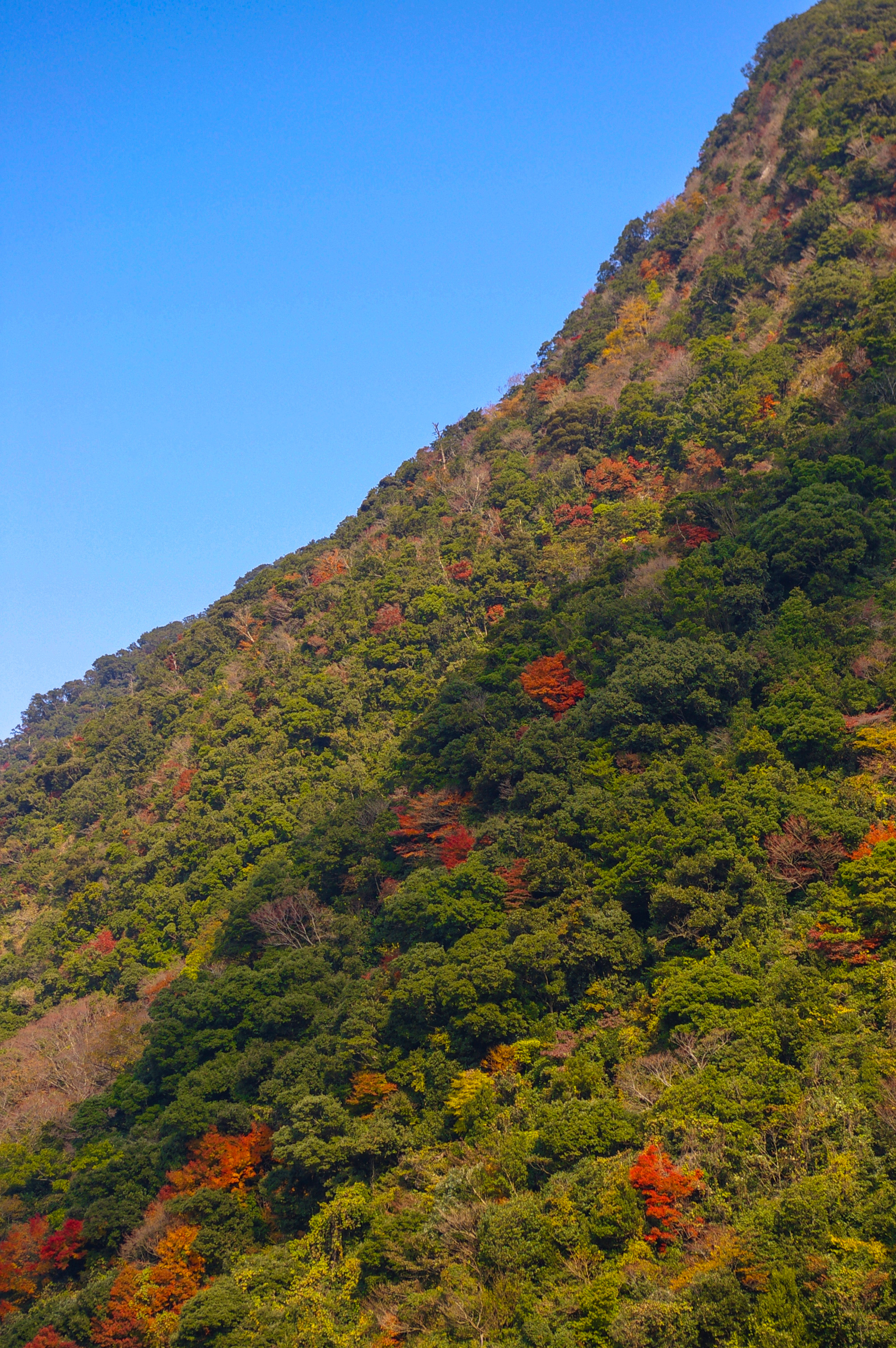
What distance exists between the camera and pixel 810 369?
3947 cm

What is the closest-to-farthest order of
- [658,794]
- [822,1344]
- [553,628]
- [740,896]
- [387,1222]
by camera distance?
[822,1344], [387,1222], [740,896], [658,794], [553,628]

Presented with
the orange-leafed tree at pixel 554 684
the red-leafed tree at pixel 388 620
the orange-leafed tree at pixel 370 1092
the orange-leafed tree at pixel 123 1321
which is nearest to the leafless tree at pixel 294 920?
→ the orange-leafed tree at pixel 370 1092

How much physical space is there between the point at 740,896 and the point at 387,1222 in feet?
32.0

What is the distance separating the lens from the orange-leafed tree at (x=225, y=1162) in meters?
22.8

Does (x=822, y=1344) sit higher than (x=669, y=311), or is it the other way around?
(x=669, y=311)

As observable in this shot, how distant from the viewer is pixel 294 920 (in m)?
31.1

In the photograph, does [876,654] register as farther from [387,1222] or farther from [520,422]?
[520,422]

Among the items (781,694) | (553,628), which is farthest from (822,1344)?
(553,628)

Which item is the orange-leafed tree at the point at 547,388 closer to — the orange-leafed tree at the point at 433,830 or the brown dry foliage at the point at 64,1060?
the orange-leafed tree at the point at 433,830

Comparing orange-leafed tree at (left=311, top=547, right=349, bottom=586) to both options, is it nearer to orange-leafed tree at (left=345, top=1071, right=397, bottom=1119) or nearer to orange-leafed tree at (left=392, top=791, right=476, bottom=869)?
orange-leafed tree at (left=392, top=791, right=476, bottom=869)

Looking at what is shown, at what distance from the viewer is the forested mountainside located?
50.5 ft

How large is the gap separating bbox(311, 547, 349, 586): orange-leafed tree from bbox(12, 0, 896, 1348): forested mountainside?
2.77 meters

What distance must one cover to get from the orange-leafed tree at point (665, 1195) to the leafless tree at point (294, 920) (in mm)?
16553

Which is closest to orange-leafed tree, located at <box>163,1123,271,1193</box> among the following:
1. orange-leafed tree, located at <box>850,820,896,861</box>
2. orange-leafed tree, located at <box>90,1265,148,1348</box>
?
orange-leafed tree, located at <box>90,1265,148,1348</box>
